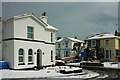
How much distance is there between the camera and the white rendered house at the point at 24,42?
1664 centimetres

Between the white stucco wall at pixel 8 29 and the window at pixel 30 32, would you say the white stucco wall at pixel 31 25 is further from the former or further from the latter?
the window at pixel 30 32

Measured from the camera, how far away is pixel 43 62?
20.5 metres

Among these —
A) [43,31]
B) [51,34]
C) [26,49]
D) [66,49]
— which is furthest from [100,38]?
[26,49]

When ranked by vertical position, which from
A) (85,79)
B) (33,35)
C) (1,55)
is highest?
(33,35)

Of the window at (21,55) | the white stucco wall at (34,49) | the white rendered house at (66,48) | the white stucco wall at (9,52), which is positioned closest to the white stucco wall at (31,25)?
the white stucco wall at (34,49)

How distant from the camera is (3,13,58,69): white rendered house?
1664 centimetres

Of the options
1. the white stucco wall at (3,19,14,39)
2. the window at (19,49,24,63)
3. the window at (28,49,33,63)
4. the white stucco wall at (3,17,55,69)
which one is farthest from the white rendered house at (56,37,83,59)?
the white stucco wall at (3,19,14,39)

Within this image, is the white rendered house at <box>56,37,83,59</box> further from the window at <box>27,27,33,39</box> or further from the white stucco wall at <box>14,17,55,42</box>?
the window at <box>27,27,33,39</box>

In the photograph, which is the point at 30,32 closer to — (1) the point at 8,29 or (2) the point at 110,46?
(1) the point at 8,29

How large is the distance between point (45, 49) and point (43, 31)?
2.76 m

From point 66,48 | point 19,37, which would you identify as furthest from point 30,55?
point 66,48

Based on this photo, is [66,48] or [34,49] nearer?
[34,49]

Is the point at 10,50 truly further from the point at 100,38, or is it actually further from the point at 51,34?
the point at 100,38

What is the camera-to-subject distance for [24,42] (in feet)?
57.6
